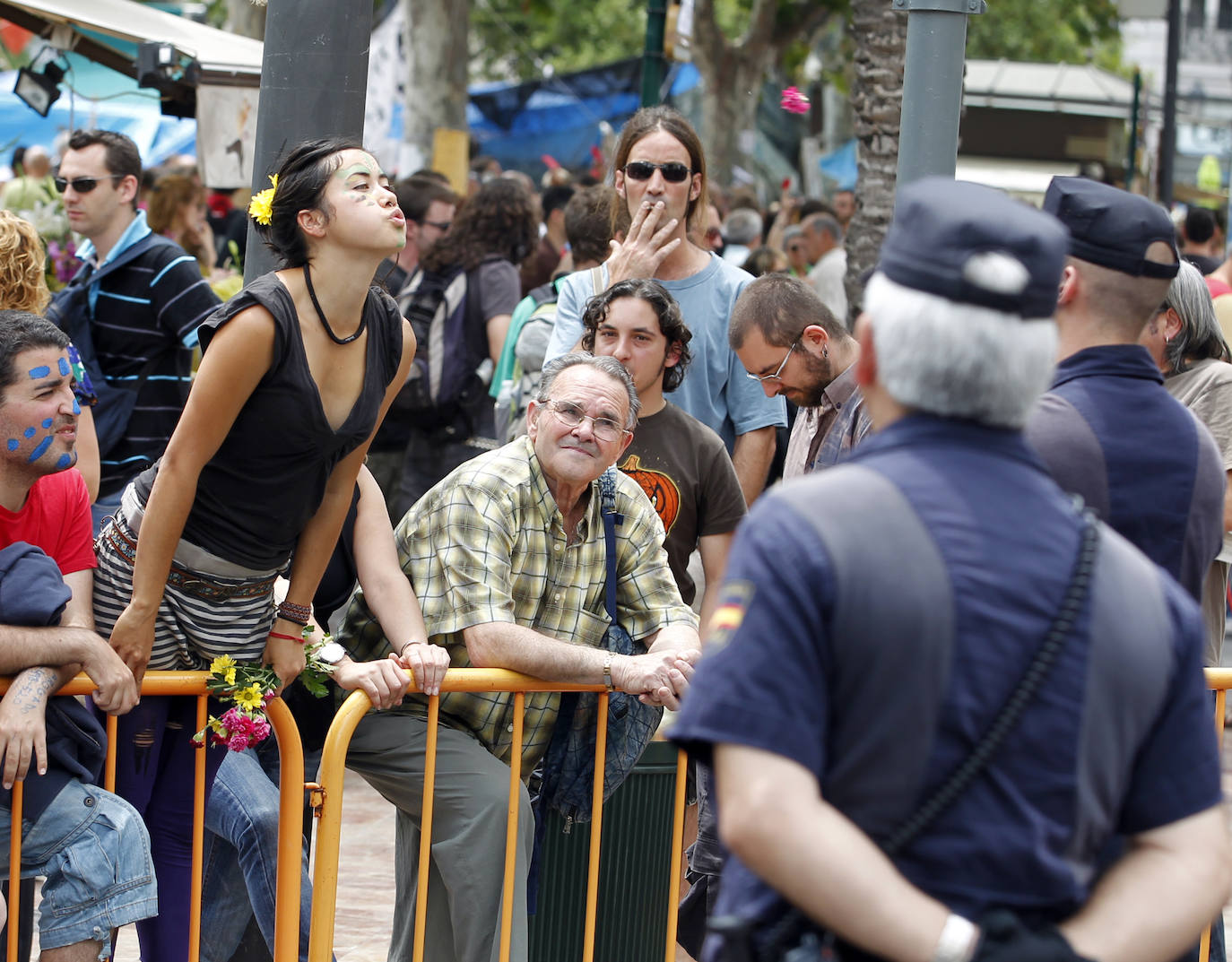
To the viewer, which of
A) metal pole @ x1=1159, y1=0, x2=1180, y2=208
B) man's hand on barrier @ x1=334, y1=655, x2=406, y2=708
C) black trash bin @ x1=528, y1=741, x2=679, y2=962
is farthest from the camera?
metal pole @ x1=1159, y1=0, x2=1180, y2=208

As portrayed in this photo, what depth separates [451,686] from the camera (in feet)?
12.2

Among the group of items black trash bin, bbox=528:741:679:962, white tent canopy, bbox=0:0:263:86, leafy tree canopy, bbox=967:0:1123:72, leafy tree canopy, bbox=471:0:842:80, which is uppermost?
leafy tree canopy, bbox=967:0:1123:72

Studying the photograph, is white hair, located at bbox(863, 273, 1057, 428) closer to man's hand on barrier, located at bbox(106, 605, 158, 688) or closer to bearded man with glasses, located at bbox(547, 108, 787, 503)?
man's hand on barrier, located at bbox(106, 605, 158, 688)

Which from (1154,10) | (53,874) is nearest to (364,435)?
(53,874)

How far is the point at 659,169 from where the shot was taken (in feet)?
17.1

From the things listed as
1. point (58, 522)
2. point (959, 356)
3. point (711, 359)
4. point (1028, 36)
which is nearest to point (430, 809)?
point (58, 522)

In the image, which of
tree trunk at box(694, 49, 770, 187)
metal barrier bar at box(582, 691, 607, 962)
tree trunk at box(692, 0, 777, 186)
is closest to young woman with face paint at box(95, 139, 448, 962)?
metal barrier bar at box(582, 691, 607, 962)

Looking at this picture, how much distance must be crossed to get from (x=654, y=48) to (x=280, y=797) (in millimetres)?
6736

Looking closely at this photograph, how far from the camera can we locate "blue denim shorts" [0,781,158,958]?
3326 mm

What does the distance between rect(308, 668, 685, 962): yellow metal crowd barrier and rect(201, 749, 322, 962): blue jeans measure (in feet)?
0.45

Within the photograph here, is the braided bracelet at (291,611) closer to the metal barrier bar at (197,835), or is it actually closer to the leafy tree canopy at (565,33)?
the metal barrier bar at (197,835)

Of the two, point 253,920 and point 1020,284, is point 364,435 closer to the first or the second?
point 253,920

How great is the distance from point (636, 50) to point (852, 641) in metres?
42.0

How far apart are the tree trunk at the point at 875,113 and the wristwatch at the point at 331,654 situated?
5.12 m
